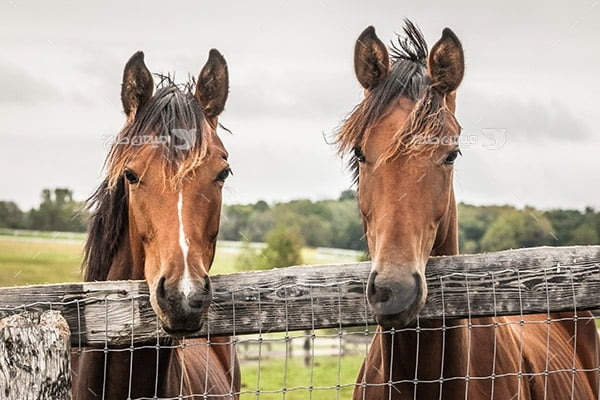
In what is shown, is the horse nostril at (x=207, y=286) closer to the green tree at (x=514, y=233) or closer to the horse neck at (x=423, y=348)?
the horse neck at (x=423, y=348)

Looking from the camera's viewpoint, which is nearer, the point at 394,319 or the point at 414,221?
the point at 394,319

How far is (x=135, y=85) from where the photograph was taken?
4328 mm

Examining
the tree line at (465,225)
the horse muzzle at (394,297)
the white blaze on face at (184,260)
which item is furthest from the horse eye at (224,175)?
the tree line at (465,225)

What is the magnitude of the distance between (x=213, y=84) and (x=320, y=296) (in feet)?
5.29

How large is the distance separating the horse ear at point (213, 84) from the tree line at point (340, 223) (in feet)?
157

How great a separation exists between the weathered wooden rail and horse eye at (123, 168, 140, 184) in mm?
760

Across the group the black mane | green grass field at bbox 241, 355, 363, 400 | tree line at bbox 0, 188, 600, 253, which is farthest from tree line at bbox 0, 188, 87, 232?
the black mane

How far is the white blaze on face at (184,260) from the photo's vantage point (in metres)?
3.43

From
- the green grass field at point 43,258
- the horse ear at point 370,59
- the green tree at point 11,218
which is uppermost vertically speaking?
the green tree at point 11,218

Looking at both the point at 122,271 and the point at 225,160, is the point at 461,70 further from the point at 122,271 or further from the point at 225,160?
the point at 122,271

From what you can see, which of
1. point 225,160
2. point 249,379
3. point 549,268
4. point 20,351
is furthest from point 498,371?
point 249,379

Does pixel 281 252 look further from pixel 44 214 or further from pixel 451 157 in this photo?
pixel 451 157

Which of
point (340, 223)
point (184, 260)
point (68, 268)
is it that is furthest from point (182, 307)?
point (340, 223)

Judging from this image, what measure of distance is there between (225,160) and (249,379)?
19.9 meters
